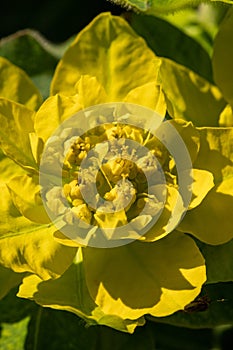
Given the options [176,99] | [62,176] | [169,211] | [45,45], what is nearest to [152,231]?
[169,211]

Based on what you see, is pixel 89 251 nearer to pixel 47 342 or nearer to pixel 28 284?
pixel 28 284

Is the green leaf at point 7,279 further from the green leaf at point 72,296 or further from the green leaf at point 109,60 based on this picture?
the green leaf at point 109,60

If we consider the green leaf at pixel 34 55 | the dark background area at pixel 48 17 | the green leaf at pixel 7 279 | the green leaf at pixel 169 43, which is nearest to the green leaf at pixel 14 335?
the green leaf at pixel 7 279

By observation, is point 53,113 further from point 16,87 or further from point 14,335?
point 14,335

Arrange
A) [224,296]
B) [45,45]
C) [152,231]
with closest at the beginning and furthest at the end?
1. [152,231]
2. [224,296]
3. [45,45]

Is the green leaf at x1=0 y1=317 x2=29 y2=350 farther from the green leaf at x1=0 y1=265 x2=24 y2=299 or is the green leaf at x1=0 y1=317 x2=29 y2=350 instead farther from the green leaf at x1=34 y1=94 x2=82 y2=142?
the green leaf at x1=34 y1=94 x2=82 y2=142

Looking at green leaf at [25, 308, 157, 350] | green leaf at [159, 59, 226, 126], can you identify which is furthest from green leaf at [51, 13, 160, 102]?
green leaf at [25, 308, 157, 350]
